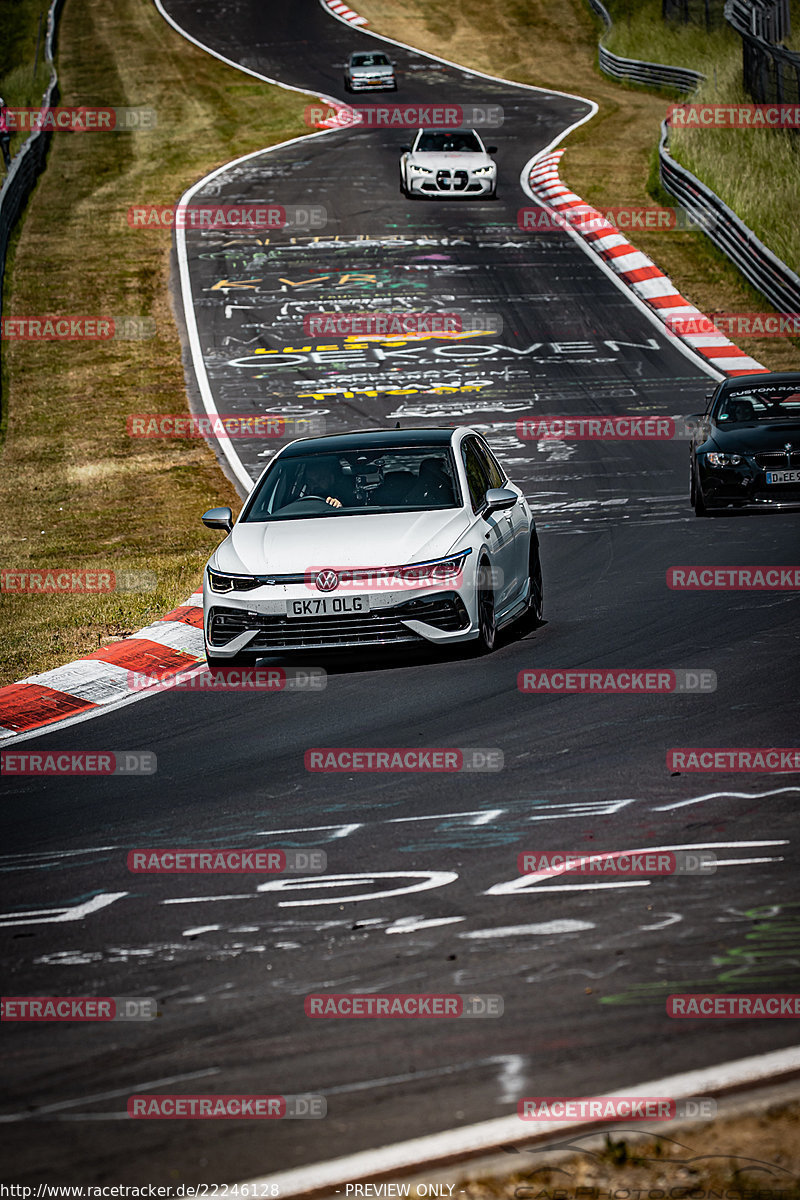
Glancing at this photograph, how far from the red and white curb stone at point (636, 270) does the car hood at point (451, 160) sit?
5.01ft

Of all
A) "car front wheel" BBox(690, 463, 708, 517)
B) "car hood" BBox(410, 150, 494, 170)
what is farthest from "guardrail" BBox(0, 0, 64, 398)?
"car front wheel" BBox(690, 463, 708, 517)

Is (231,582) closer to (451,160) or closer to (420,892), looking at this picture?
(420,892)

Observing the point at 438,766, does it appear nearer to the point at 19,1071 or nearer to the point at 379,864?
the point at 379,864

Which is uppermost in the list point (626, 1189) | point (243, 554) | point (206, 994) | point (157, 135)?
point (626, 1189)

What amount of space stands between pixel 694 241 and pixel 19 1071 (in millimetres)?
27616

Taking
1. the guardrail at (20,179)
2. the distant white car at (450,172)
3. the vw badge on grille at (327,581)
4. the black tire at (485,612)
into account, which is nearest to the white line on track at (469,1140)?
the vw badge on grille at (327,581)

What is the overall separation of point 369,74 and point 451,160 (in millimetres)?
15137

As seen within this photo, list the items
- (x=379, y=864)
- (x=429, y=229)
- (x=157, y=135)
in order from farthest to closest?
(x=157, y=135)
(x=429, y=229)
(x=379, y=864)

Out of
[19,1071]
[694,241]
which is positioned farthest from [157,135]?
[19,1071]

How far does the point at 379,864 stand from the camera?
6.44 metres

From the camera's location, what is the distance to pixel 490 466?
1189cm

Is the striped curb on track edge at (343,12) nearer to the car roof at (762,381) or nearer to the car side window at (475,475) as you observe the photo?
the car roof at (762,381)

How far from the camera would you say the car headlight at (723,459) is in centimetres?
1503

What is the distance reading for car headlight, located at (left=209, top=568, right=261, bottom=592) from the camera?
9867 millimetres
